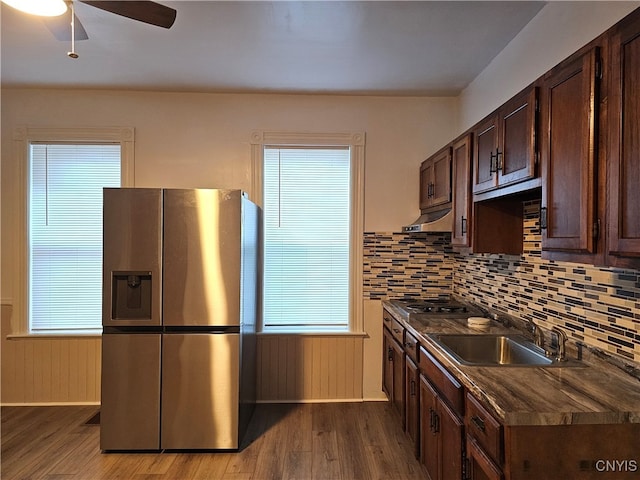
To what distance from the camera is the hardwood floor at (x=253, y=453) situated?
7.76ft

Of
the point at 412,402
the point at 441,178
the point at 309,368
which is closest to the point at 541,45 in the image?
the point at 441,178

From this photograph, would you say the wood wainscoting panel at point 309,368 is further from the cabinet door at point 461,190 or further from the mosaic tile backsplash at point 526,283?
the cabinet door at point 461,190

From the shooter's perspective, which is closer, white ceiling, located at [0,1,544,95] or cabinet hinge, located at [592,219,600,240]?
cabinet hinge, located at [592,219,600,240]

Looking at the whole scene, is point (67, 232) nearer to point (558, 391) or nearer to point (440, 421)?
point (440, 421)

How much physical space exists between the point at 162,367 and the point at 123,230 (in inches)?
37.1

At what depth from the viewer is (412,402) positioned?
96.0 inches

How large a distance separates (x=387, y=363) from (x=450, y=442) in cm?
141

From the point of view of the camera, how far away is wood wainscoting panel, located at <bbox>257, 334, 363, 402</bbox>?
3.36 metres

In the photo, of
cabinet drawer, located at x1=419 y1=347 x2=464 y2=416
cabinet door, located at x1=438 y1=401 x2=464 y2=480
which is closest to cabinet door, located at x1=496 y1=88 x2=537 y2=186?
cabinet drawer, located at x1=419 y1=347 x2=464 y2=416

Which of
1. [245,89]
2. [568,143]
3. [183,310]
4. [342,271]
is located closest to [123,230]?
[183,310]

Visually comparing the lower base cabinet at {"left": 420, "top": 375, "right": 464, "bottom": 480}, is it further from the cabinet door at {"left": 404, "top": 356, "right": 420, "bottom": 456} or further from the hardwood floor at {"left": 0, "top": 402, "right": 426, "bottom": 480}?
the hardwood floor at {"left": 0, "top": 402, "right": 426, "bottom": 480}

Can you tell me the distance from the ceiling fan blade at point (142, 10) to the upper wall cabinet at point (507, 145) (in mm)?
1622

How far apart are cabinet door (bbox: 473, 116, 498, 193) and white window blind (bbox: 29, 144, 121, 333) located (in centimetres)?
289

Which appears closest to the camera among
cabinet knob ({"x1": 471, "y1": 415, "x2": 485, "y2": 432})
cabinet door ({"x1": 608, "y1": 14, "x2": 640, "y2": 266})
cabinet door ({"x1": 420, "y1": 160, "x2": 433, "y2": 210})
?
cabinet door ({"x1": 608, "y1": 14, "x2": 640, "y2": 266})
